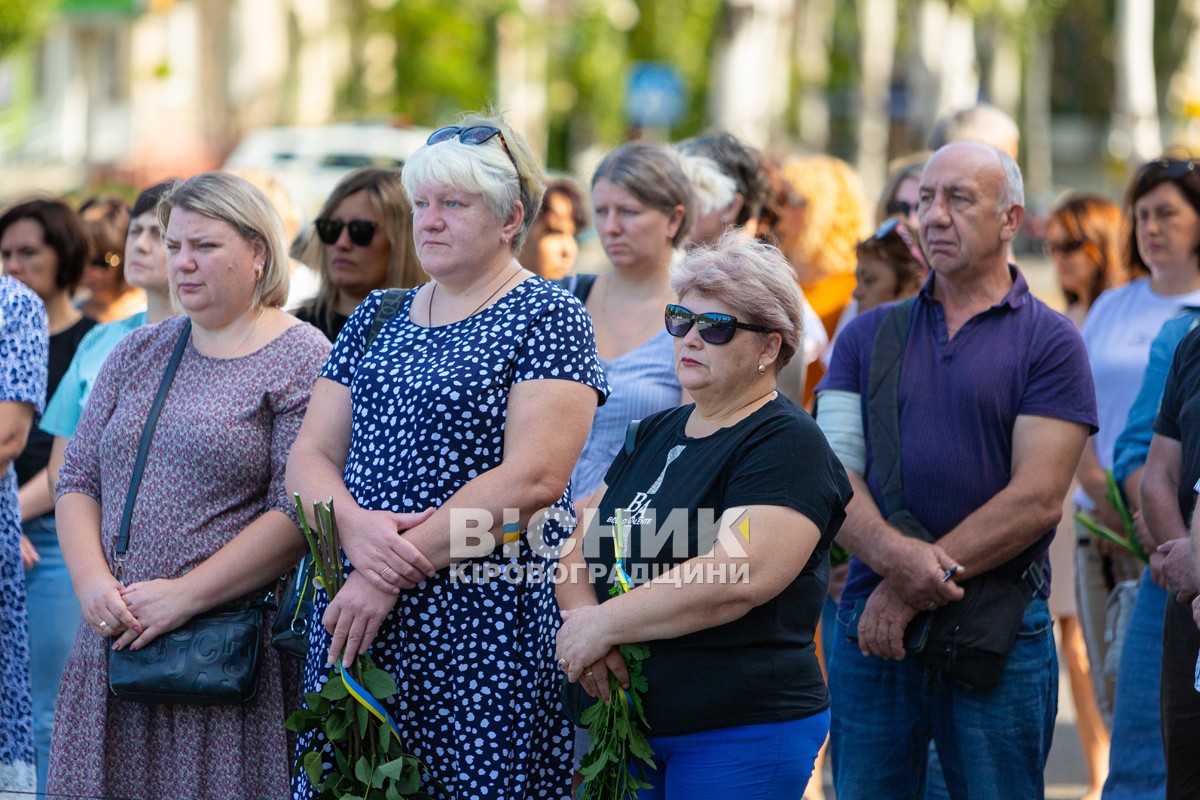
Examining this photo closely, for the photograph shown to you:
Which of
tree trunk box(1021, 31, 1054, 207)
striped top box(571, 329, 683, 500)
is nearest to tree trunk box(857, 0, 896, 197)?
tree trunk box(1021, 31, 1054, 207)

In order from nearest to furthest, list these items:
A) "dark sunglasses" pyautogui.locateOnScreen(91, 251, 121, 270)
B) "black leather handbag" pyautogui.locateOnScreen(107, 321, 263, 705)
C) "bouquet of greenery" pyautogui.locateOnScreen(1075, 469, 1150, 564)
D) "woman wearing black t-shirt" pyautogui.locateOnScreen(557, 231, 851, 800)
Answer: "woman wearing black t-shirt" pyautogui.locateOnScreen(557, 231, 851, 800)
"black leather handbag" pyautogui.locateOnScreen(107, 321, 263, 705)
"bouquet of greenery" pyautogui.locateOnScreen(1075, 469, 1150, 564)
"dark sunglasses" pyautogui.locateOnScreen(91, 251, 121, 270)

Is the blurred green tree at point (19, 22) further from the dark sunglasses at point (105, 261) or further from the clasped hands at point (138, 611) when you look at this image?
the clasped hands at point (138, 611)

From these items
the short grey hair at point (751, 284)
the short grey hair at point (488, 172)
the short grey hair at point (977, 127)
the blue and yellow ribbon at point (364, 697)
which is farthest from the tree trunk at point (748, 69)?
the blue and yellow ribbon at point (364, 697)

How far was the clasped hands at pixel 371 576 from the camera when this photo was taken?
3803 mm

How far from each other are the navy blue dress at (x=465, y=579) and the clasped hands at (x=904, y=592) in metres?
0.96

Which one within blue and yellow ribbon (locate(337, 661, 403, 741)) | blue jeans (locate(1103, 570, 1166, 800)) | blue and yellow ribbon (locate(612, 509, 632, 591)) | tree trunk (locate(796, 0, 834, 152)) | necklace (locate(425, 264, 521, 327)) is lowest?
blue jeans (locate(1103, 570, 1166, 800))

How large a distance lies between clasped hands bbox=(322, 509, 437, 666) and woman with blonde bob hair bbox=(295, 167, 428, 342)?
5.41 feet


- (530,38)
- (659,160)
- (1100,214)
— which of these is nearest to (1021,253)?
(530,38)

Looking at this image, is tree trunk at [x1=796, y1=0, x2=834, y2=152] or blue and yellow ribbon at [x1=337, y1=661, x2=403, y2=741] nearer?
blue and yellow ribbon at [x1=337, y1=661, x2=403, y2=741]

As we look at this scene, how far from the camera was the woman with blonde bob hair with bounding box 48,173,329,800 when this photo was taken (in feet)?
13.8

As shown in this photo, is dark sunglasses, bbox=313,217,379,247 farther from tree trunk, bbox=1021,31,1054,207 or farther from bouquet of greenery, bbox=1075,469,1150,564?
tree trunk, bbox=1021,31,1054,207

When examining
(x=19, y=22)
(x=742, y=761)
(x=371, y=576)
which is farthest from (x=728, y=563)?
(x=19, y=22)

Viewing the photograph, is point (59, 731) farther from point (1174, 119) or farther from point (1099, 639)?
point (1174, 119)

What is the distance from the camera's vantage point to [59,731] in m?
4.31
